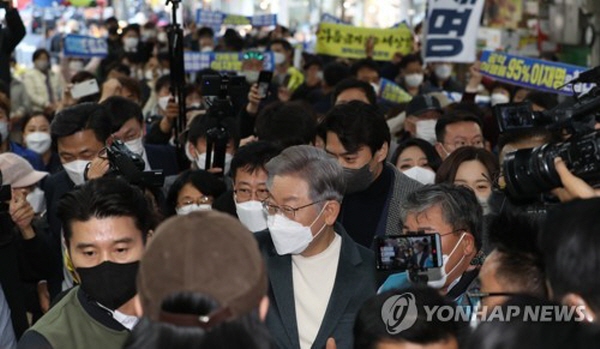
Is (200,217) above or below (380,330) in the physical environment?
above

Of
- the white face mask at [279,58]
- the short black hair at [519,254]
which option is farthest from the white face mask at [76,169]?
the white face mask at [279,58]

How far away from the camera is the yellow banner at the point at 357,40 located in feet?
47.8

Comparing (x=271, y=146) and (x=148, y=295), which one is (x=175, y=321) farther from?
(x=271, y=146)

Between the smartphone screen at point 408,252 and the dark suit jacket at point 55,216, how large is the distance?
2.05 m

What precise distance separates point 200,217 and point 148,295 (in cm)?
20

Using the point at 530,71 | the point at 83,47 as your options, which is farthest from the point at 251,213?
the point at 83,47

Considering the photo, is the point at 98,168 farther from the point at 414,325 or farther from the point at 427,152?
the point at 414,325

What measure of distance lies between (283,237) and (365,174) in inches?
56.6

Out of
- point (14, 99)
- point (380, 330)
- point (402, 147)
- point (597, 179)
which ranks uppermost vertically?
point (597, 179)

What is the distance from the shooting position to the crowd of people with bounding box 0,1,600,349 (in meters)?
2.53

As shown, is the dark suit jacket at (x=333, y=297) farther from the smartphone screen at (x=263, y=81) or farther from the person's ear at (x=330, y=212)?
the smartphone screen at (x=263, y=81)

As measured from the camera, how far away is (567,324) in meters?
2.58

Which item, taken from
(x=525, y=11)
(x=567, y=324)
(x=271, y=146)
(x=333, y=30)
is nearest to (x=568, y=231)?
(x=567, y=324)

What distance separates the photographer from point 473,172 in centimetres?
618
